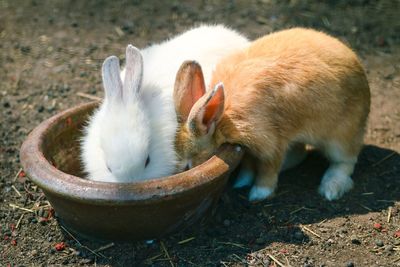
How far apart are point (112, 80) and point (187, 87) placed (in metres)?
0.45

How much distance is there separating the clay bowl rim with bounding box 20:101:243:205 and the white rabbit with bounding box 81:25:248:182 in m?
0.18

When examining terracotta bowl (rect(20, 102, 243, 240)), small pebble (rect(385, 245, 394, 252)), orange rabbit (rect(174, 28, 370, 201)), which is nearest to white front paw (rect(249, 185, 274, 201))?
orange rabbit (rect(174, 28, 370, 201))

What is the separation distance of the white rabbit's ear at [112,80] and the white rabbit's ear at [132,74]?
41mm

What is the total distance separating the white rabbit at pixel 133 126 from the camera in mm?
3410

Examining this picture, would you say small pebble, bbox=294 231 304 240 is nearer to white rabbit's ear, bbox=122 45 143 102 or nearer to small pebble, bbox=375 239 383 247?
small pebble, bbox=375 239 383 247

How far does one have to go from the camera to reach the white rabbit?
3.41 m

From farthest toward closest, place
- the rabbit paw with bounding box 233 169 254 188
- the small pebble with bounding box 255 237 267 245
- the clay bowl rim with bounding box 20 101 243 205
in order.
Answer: the rabbit paw with bounding box 233 169 254 188 < the small pebble with bounding box 255 237 267 245 < the clay bowl rim with bounding box 20 101 243 205

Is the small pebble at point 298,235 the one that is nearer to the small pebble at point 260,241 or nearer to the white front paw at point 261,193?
the small pebble at point 260,241

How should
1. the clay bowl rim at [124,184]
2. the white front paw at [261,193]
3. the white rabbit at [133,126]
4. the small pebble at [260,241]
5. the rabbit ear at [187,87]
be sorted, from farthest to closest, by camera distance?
1. the white front paw at [261,193]
2. the rabbit ear at [187,87]
3. the small pebble at [260,241]
4. the white rabbit at [133,126]
5. the clay bowl rim at [124,184]

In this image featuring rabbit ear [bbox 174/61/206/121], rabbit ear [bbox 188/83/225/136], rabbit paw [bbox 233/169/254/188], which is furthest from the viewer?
rabbit paw [bbox 233/169/254/188]

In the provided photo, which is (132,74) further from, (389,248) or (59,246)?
Answer: (389,248)

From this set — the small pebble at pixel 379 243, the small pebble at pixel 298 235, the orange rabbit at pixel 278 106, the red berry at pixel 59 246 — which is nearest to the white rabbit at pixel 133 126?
the orange rabbit at pixel 278 106

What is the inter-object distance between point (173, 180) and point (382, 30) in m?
3.78

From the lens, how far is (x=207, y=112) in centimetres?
363
